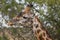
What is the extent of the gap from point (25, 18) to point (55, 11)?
2.72 ft

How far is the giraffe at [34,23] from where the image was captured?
7.07 ft

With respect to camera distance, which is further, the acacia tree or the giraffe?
the acacia tree

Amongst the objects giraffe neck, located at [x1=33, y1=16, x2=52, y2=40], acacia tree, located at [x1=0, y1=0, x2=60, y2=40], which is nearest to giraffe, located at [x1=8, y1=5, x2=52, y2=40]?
giraffe neck, located at [x1=33, y1=16, x2=52, y2=40]

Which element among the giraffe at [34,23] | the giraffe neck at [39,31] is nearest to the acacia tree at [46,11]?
the giraffe at [34,23]

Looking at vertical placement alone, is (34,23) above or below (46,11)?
above

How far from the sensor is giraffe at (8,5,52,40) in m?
2.16

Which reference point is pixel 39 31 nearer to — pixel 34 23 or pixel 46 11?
pixel 34 23

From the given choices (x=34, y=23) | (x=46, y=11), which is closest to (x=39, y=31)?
(x=34, y=23)

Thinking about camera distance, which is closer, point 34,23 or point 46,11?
point 34,23

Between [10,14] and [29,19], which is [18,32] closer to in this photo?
[10,14]

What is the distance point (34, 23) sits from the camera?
2160 millimetres

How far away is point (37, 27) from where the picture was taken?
216 cm

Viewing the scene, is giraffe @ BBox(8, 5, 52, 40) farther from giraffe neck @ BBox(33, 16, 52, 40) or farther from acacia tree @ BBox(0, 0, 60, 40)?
acacia tree @ BBox(0, 0, 60, 40)

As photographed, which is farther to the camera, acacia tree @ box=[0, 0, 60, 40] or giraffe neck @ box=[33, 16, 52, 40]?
acacia tree @ box=[0, 0, 60, 40]
